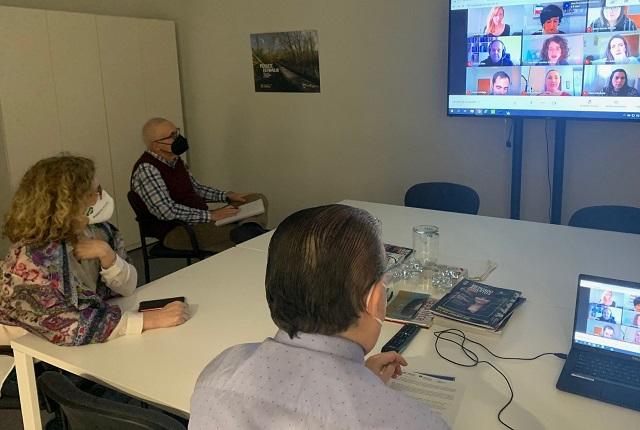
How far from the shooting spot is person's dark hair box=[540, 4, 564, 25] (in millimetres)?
3082

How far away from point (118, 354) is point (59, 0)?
12.0 feet

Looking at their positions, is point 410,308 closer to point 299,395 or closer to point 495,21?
point 299,395

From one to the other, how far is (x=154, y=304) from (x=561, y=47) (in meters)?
2.52

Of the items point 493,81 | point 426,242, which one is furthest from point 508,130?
point 426,242

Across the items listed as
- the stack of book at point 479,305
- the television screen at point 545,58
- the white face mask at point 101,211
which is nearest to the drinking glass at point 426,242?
the stack of book at point 479,305

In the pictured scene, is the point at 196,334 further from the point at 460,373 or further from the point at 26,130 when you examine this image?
the point at 26,130

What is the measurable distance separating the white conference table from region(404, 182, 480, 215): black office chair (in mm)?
598

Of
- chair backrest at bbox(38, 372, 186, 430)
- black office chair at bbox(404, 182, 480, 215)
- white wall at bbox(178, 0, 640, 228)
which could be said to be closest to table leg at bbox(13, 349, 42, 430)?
chair backrest at bbox(38, 372, 186, 430)

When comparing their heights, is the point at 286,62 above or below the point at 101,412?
above

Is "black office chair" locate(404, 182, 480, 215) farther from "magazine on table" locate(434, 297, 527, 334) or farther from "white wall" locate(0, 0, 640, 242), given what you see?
"magazine on table" locate(434, 297, 527, 334)

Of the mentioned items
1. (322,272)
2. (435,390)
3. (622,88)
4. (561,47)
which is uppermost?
(561,47)

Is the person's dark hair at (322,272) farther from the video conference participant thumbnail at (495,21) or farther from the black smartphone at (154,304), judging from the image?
the video conference participant thumbnail at (495,21)

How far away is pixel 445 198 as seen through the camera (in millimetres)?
3289

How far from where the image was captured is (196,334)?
1.71 m
